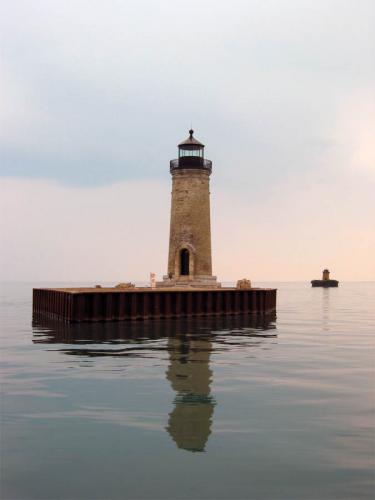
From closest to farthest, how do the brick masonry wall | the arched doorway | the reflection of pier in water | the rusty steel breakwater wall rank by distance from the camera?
the reflection of pier in water
the rusty steel breakwater wall
the brick masonry wall
the arched doorway

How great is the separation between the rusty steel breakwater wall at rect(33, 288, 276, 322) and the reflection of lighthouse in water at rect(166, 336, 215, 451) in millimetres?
9676

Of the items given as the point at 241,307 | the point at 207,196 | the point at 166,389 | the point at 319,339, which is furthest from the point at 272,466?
the point at 207,196

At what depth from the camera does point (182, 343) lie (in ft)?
Result: 69.3

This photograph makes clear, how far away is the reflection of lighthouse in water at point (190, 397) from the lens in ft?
29.2

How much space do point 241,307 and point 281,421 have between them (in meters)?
26.6

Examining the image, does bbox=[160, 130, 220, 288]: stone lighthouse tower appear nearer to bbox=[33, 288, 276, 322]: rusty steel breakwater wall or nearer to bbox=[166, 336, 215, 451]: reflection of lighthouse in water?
bbox=[33, 288, 276, 322]: rusty steel breakwater wall

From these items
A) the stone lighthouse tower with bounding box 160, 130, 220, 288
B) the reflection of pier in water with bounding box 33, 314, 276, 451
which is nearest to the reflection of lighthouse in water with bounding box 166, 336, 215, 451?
the reflection of pier in water with bounding box 33, 314, 276, 451

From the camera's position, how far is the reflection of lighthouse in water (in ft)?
29.2

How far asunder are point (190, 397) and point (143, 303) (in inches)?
751

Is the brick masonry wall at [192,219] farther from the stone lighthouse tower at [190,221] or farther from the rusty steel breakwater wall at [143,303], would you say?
the rusty steel breakwater wall at [143,303]

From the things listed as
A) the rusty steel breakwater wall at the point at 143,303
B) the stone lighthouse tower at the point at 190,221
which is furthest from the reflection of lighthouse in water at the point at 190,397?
the stone lighthouse tower at the point at 190,221

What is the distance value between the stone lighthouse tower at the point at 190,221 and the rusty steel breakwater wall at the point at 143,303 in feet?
15.4

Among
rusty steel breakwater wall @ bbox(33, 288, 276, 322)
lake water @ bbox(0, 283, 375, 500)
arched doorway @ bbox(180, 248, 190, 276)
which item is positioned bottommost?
lake water @ bbox(0, 283, 375, 500)

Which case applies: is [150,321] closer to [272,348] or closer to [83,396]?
[272,348]
